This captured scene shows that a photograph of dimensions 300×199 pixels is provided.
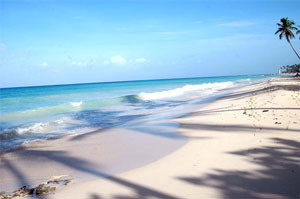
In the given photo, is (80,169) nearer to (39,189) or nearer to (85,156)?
(85,156)

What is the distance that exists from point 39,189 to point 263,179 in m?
3.96

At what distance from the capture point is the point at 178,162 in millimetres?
5078

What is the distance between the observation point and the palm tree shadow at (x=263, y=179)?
347 cm

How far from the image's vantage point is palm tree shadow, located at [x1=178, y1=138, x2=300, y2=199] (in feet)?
11.4

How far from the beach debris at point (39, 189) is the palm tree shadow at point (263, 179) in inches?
92.9

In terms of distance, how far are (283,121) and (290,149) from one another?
9.98 ft

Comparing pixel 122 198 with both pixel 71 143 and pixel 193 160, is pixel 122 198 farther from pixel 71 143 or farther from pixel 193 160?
pixel 71 143

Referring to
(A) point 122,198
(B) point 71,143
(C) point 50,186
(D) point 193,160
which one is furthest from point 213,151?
(B) point 71,143

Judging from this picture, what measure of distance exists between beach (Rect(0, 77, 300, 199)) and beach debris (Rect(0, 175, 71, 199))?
0.18m

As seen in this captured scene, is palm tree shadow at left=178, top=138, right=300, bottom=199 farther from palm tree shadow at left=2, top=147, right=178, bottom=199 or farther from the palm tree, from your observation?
the palm tree

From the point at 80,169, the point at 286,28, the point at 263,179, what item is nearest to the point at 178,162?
the point at 263,179

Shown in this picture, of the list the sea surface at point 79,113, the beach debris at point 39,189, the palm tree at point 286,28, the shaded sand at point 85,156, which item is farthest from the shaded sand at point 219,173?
the palm tree at point 286,28

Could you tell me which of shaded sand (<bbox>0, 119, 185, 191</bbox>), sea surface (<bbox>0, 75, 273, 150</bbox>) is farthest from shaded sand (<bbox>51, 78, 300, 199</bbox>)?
sea surface (<bbox>0, 75, 273, 150</bbox>)

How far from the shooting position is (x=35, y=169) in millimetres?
5707
